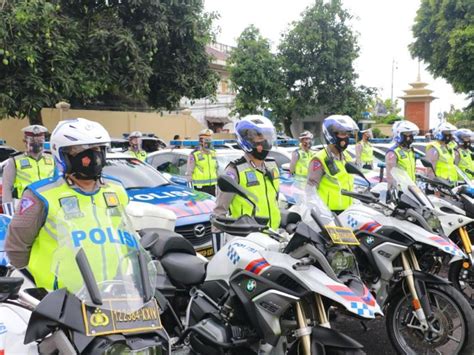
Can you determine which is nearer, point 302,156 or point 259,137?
point 259,137

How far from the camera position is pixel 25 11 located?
30.8 ft

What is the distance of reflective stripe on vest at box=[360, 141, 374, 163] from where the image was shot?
40.9ft

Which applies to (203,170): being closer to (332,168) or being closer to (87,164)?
(332,168)

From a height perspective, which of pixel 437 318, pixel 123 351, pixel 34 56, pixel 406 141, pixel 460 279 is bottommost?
pixel 460 279

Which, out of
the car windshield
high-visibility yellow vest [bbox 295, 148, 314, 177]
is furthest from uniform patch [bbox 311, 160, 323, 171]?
high-visibility yellow vest [bbox 295, 148, 314, 177]

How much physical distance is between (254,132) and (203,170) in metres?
4.97

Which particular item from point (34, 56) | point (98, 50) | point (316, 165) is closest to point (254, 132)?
point (316, 165)

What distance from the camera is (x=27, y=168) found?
642 centimetres

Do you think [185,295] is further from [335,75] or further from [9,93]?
[335,75]

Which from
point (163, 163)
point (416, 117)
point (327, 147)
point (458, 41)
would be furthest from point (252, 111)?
point (327, 147)

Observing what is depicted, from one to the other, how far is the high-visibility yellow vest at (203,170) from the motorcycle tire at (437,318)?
553 centimetres

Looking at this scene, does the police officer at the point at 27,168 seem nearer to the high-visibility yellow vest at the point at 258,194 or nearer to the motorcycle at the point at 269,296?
the high-visibility yellow vest at the point at 258,194

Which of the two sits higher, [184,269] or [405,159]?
[405,159]

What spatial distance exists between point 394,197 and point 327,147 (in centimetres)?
117
